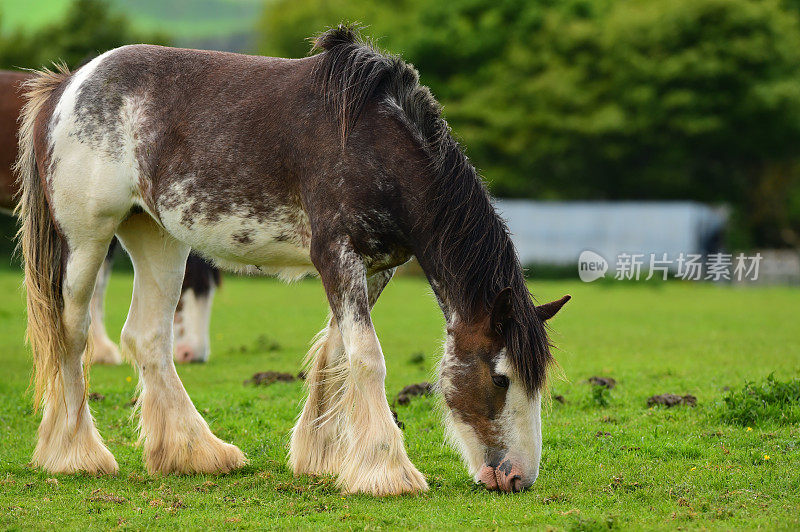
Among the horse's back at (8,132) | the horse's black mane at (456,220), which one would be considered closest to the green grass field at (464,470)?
the horse's black mane at (456,220)

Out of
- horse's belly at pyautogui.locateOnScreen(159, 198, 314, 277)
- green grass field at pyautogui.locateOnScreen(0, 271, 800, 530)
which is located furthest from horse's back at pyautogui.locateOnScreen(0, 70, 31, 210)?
horse's belly at pyautogui.locateOnScreen(159, 198, 314, 277)

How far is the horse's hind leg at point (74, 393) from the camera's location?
6.24m

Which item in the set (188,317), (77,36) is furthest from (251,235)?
(77,36)

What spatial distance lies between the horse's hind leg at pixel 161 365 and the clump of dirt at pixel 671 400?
368 centimetres

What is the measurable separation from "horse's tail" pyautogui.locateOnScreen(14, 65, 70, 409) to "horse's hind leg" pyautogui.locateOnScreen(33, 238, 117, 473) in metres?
0.06

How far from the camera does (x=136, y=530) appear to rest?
472 centimetres

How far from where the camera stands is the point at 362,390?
545cm

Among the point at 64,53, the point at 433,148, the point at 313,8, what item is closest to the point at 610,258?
the point at 64,53

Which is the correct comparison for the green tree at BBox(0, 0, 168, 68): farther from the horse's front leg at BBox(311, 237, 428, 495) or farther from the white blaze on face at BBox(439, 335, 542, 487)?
the white blaze on face at BBox(439, 335, 542, 487)

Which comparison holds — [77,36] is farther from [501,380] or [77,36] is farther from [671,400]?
[501,380]

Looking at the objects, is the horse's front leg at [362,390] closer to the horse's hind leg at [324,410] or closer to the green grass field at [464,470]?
the green grass field at [464,470]

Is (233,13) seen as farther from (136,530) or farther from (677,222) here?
(136,530)

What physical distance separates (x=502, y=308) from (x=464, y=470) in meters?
1.40

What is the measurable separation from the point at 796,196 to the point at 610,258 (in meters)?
14.7
